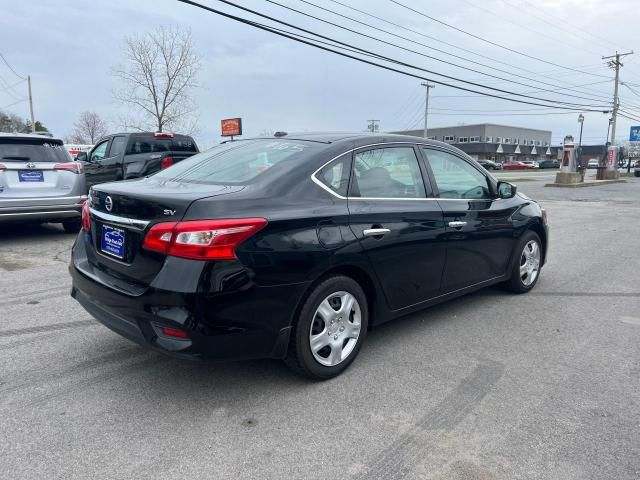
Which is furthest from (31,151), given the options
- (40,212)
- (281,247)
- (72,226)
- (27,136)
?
(281,247)

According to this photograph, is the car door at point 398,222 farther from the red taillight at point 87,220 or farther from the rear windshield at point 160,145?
the rear windshield at point 160,145

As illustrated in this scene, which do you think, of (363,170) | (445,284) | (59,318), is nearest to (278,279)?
(363,170)

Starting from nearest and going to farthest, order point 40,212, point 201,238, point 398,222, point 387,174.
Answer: point 201,238
point 398,222
point 387,174
point 40,212

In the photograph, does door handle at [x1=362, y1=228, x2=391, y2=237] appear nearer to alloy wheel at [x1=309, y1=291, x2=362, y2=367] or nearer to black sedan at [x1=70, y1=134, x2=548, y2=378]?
black sedan at [x1=70, y1=134, x2=548, y2=378]

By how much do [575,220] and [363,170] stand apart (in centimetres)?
1047

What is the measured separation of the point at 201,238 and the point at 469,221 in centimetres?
251

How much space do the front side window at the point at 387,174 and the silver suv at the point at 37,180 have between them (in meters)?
5.69

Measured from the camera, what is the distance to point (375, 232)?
3.37 meters

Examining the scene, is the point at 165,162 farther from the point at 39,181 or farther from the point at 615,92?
the point at 615,92

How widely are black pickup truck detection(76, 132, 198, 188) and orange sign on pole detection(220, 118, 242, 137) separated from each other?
69.4ft

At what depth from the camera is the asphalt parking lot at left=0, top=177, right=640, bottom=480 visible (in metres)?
2.43

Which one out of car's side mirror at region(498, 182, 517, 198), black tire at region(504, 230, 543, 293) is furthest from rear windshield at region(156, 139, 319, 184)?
black tire at region(504, 230, 543, 293)

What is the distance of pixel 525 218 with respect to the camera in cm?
506

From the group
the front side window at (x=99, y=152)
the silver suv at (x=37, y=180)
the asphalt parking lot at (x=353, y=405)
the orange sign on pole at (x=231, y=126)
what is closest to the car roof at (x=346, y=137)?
the asphalt parking lot at (x=353, y=405)
